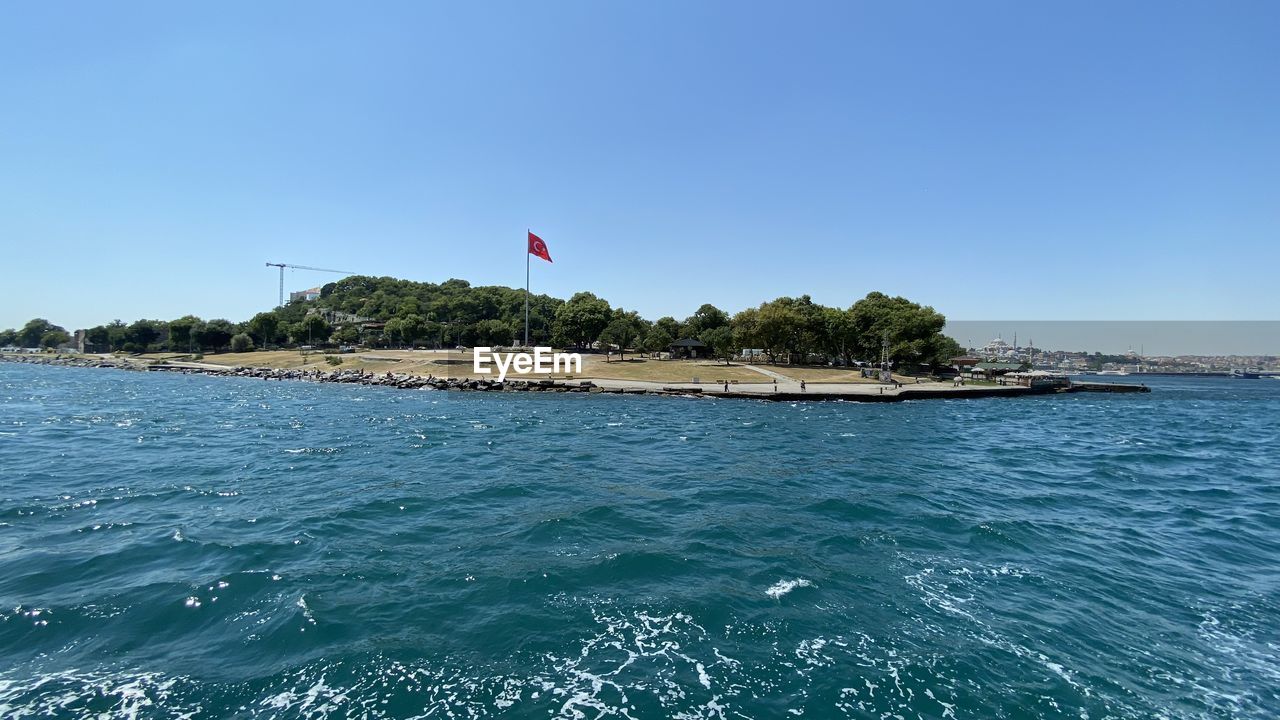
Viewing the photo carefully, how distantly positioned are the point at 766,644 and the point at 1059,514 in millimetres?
12012

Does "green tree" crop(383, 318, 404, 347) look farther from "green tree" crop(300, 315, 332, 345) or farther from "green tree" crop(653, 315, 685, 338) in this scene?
"green tree" crop(653, 315, 685, 338)

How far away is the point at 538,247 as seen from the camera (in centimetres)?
6019

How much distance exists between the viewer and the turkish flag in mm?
59750

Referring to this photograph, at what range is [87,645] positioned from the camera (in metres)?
7.21

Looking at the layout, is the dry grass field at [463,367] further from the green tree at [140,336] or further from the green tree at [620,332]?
the green tree at [140,336]

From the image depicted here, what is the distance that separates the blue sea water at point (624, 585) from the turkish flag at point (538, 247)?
134 feet

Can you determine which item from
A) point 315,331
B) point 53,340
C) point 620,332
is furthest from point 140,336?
point 620,332

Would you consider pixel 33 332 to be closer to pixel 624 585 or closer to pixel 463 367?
pixel 463 367

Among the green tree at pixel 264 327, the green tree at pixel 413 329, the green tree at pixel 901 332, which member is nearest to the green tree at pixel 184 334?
the green tree at pixel 264 327

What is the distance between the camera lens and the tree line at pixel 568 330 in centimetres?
7325

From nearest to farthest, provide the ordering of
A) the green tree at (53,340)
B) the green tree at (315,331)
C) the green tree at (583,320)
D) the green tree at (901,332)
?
the green tree at (901,332) → the green tree at (583,320) → the green tree at (315,331) → the green tree at (53,340)

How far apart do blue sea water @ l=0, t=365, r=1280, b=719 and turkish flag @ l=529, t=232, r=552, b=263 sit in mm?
40832

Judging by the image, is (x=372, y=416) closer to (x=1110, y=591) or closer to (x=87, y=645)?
(x=87, y=645)

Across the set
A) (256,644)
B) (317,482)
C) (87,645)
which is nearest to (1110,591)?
(256,644)
